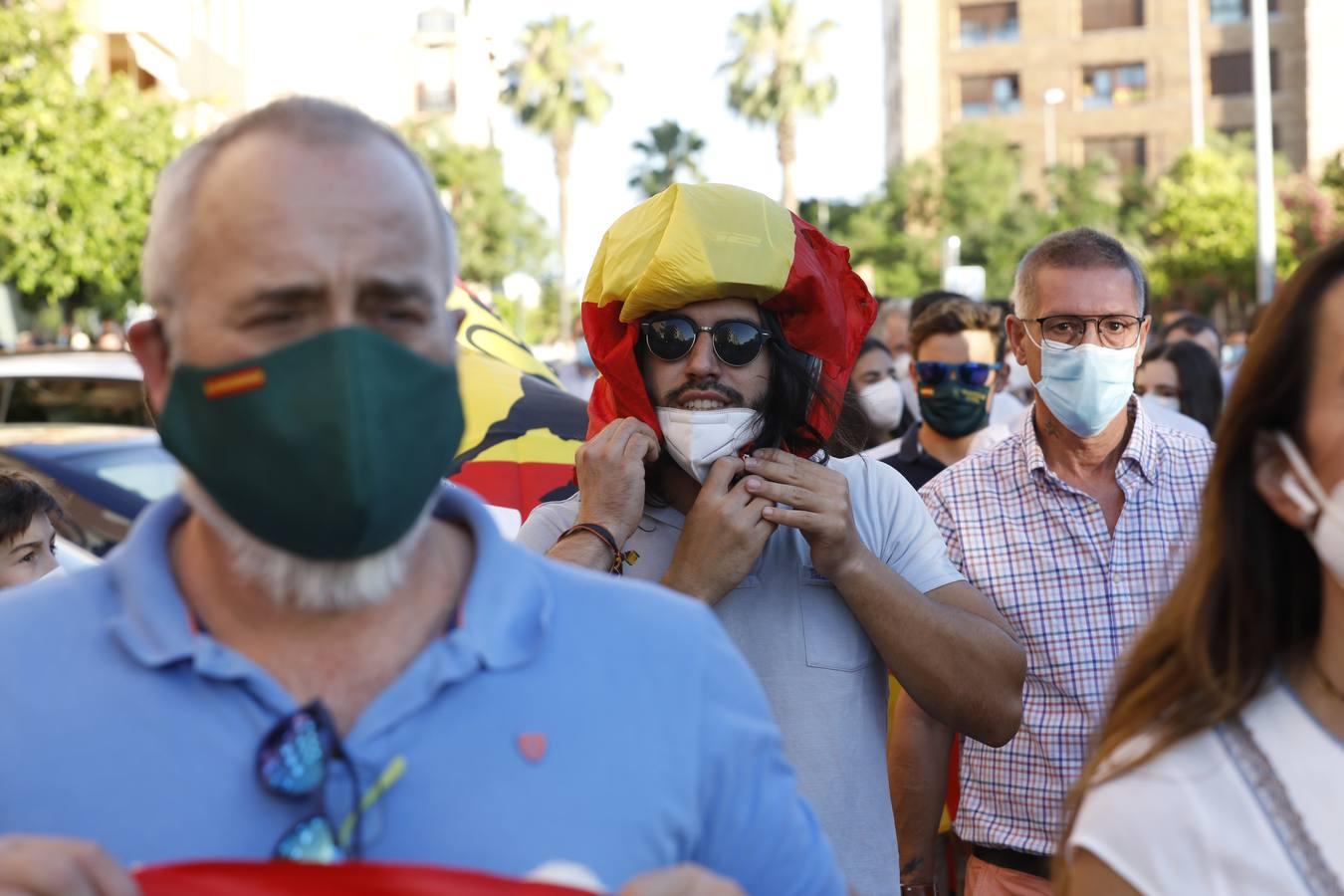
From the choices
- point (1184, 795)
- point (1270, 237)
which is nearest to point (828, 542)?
point (1184, 795)

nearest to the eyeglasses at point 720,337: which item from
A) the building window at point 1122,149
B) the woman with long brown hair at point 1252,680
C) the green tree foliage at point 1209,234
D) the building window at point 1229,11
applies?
the woman with long brown hair at point 1252,680

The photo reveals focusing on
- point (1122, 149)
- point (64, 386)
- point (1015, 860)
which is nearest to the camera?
point (1015, 860)

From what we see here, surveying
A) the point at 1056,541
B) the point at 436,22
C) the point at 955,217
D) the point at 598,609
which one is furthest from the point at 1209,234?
the point at 436,22

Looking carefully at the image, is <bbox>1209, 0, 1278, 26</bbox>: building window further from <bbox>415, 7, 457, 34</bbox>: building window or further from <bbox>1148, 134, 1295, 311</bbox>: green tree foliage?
<bbox>415, 7, 457, 34</bbox>: building window

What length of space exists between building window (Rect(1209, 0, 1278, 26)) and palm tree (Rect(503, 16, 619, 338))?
85.0 ft

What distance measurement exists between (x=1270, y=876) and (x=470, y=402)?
3548 mm

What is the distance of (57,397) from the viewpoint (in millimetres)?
11641

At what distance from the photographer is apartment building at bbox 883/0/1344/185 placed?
6612cm

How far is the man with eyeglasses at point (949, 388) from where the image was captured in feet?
20.4

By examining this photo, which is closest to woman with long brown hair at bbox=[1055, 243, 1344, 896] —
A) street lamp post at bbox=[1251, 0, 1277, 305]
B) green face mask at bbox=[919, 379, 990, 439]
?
green face mask at bbox=[919, 379, 990, 439]

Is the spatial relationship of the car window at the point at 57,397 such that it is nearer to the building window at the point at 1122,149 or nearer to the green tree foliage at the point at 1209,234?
the green tree foliage at the point at 1209,234

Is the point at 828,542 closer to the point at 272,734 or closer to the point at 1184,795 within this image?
the point at 1184,795

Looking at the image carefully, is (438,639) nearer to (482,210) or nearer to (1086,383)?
(1086,383)

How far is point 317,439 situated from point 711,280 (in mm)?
1634
